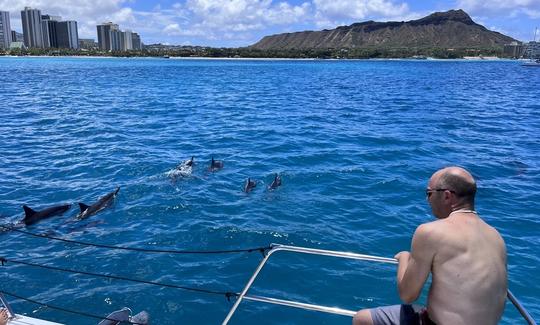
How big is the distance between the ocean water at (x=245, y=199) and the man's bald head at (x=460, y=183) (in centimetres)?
503

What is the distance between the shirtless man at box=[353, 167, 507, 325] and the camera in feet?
13.8

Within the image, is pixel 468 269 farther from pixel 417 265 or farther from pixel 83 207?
pixel 83 207

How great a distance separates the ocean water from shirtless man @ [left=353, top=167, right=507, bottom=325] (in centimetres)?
458

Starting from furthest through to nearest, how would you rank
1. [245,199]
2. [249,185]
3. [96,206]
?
[249,185] → [245,199] → [96,206]

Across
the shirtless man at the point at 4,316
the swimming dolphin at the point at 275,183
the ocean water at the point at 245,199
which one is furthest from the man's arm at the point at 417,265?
the swimming dolphin at the point at 275,183

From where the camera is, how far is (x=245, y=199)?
50.3 ft

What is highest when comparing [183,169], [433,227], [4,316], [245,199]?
[433,227]

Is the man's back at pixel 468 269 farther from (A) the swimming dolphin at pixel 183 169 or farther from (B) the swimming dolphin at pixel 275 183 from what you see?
(A) the swimming dolphin at pixel 183 169

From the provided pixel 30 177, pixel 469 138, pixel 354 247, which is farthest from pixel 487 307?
pixel 469 138

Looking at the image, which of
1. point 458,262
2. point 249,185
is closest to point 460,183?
point 458,262

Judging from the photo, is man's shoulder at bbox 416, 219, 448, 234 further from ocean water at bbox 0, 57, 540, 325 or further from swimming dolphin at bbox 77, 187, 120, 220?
swimming dolphin at bbox 77, 187, 120, 220

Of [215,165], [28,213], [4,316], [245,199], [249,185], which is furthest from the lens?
[215,165]

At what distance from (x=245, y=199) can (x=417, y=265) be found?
36.5 feet

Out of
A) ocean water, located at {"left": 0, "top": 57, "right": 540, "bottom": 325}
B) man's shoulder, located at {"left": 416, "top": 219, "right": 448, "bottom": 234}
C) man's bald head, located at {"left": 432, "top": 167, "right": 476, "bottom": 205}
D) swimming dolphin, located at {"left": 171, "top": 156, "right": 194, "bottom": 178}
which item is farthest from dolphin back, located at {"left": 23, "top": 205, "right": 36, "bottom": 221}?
man's bald head, located at {"left": 432, "top": 167, "right": 476, "bottom": 205}
